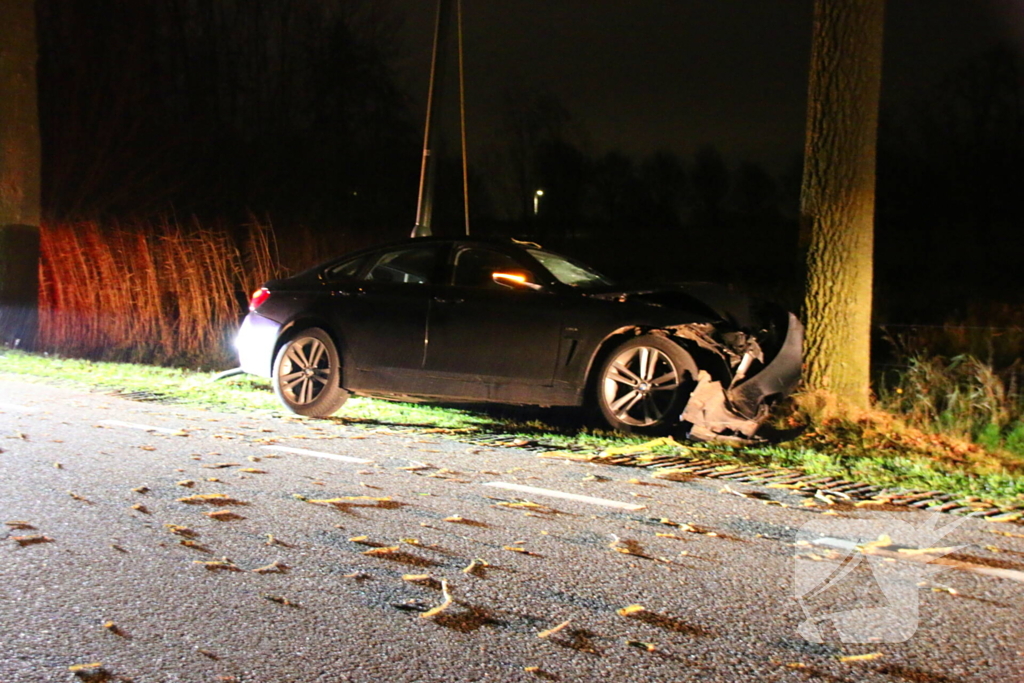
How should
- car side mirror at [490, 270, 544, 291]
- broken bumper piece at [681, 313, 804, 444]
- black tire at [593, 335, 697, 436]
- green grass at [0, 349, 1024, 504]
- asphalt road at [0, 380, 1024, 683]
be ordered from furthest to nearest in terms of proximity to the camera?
car side mirror at [490, 270, 544, 291]
black tire at [593, 335, 697, 436]
broken bumper piece at [681, 313, 804, 444]
green grass at [0, 349, 1024, 504]
asphalt road at [0, 380, 1024, 683]

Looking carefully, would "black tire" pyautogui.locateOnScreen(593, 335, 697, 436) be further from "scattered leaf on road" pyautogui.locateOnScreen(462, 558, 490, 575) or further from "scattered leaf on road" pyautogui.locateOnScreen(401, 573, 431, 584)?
"scattered leaf on road" pyautogui.locateOnScreen(401, 573, 431, 584)

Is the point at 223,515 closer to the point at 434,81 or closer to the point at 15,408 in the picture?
the point at 15,408

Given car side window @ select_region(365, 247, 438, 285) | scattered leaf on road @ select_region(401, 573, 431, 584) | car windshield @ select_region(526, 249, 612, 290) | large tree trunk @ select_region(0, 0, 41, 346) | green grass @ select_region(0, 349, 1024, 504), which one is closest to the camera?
scattered leaf on road @ select_region(401, 573, 431, 584)

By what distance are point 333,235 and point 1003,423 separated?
50.5ft

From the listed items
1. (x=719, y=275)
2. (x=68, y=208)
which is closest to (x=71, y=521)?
(x=68, y=208)

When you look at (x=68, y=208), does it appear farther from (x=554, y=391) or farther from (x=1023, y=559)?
(x=1023, y=559)

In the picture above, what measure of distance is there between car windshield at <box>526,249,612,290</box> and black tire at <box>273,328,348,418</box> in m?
2.05

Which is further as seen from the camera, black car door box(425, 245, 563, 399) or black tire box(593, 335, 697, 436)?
black car door box(425, 245, 563, 399)

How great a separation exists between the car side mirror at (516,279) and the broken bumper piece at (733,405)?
1614mm

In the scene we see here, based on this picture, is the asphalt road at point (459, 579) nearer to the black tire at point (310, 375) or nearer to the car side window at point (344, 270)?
the black tire at point (310, 375)

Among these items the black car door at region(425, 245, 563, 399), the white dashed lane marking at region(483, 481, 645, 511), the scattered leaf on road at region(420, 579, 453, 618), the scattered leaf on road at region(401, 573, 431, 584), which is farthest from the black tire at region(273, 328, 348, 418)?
the scattered leaf on road at region(420, 579, 453, 618)

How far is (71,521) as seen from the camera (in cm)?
555

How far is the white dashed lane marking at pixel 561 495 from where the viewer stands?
6.13 meters

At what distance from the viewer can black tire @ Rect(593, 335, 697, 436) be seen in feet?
27.5
